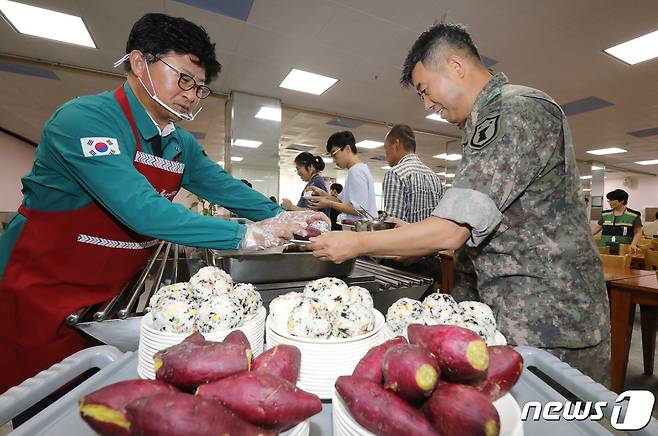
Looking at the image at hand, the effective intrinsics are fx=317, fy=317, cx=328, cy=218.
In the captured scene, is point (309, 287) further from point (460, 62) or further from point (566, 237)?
point (460, 62)

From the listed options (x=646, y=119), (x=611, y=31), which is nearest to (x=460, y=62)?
(x=611, y=31)

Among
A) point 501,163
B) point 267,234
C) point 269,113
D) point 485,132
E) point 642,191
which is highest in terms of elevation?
point 642,191

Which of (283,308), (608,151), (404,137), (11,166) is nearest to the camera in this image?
(283,308)

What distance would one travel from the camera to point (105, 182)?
3.39 feet

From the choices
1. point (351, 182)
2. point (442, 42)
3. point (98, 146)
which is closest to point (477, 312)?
point (442, 42)

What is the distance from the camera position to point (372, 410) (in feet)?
1.27

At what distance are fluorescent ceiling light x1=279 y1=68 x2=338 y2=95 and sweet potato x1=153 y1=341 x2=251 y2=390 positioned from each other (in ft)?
15.6

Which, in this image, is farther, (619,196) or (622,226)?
(622,226)

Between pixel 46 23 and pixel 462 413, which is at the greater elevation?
pixel 46 23

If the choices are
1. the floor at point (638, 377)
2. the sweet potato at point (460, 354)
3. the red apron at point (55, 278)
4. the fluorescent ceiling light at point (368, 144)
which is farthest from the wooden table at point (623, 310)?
the fluorescent ceiling light at point (368, 144)

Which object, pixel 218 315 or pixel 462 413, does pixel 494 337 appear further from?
pixel 218 315

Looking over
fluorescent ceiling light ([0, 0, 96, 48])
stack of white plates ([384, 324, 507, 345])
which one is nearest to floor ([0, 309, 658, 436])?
stack of white plates ([384, 324, 507, 345])

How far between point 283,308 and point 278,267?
520 millimetres

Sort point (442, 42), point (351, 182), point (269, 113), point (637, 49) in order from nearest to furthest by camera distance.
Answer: point (442, 42), point (351, 182), point (637, 49), point (269, 113)
